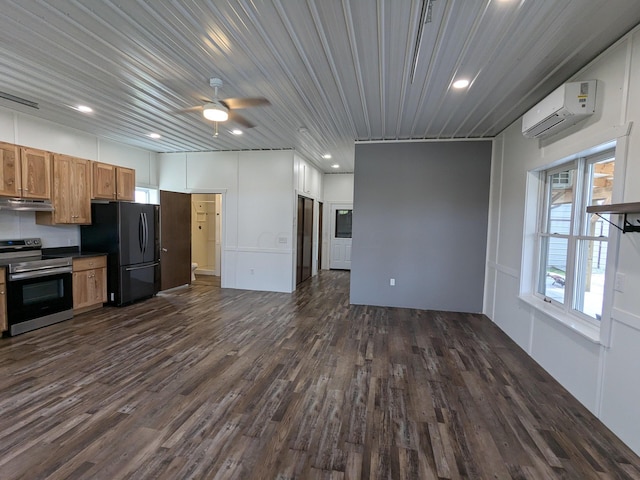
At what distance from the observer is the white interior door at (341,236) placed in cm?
923

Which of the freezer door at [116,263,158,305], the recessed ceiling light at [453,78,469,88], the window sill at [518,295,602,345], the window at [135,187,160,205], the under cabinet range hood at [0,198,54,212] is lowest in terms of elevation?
the freezer door at [116,263,158,305]

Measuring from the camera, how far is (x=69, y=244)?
5070mm

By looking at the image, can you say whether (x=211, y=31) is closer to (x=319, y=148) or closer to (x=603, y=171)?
(x=603, y=171)

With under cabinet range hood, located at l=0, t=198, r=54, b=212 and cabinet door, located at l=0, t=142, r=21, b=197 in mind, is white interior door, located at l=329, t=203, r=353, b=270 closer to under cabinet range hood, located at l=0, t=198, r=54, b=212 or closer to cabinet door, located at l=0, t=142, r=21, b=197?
under cabinet range hood, located at l=0, t=198, r=54, b=212

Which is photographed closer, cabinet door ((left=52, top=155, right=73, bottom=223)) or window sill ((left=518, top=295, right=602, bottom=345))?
window sill ((left=518, top=295, right=602, bottom=345))

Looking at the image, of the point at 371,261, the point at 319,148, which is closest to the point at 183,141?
the point at 319,148

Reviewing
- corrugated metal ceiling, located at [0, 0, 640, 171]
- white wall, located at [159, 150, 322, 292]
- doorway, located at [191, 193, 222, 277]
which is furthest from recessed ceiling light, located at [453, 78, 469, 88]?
doorway, located at [191, 193, 222, 277]

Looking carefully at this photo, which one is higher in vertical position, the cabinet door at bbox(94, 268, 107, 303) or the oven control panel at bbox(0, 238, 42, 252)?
the oven control panel at bbox(0, 238, 42, 252)

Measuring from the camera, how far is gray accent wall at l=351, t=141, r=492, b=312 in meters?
5.02

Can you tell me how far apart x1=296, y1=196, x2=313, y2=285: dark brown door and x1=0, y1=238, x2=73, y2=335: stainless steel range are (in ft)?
12.9

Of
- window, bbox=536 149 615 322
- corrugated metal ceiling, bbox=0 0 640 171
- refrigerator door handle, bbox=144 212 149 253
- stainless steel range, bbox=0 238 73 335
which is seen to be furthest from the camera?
refrigerator door handle, bbox=144 212 149 253

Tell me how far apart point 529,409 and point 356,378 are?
141 centimetres

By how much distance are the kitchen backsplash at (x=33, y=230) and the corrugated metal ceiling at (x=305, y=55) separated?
4.87 ft

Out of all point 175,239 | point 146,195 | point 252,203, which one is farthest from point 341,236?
point 146,195
